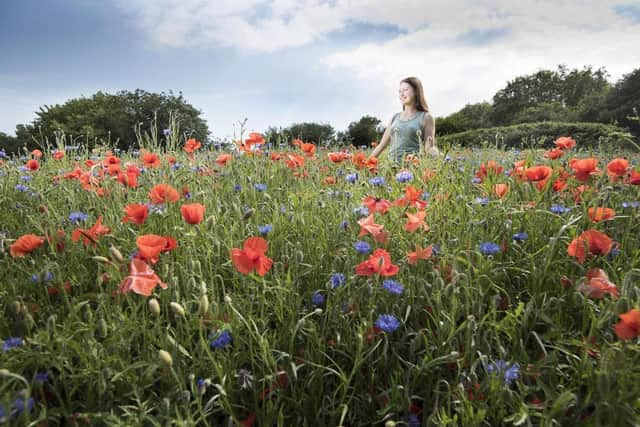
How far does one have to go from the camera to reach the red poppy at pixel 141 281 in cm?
114

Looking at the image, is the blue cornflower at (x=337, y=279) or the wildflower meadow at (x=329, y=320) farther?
the blue cornflower at (x=337, y=279)

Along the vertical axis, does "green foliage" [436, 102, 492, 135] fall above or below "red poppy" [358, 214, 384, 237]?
above

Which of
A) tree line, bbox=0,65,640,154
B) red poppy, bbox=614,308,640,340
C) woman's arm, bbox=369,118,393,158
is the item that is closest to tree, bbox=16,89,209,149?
tree line, bbox=0,65,640,154

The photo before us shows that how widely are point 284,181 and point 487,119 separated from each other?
42780 millimetres

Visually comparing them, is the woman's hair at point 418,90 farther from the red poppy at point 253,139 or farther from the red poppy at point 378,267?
the red poppy at point 378,267

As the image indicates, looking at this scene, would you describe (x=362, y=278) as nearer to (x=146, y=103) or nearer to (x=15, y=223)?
(x=15, y=223)

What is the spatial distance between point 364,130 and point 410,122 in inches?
455

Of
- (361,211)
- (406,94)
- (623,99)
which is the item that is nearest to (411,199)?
(361,211)

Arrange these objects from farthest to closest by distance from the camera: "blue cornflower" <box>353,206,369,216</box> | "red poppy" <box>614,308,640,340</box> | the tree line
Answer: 1. the tree line
2. "blue cornflower" <box>353,206,369,216</box>
3. "red poppy" <box>614,308,640,340</box>

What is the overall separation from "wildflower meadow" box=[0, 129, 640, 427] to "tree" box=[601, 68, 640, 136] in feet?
81.0

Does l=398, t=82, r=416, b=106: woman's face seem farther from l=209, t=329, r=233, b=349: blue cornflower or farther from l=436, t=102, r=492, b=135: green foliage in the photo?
l=436, t=102, r=492, b=135: green foliage

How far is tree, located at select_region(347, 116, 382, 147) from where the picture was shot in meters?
16.6

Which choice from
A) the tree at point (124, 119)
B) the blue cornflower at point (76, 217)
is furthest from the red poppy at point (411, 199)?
the tree at point (124, 119)

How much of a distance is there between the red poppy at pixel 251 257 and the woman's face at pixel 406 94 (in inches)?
208
